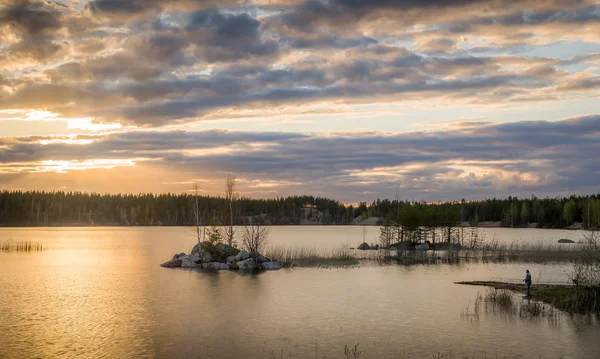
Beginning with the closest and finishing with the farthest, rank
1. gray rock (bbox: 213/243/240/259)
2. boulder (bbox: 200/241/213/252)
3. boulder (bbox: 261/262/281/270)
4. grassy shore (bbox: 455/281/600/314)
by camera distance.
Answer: grassy shore (bbox: 455/281/600/314), boulder (bbox: 261/262/281/270), gray rock (bbox: 213/243/240/259), boulder (bbox: 200/241/213/252)

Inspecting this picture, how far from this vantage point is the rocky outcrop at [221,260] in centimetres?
6078

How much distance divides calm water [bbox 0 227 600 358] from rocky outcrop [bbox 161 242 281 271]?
6.73m

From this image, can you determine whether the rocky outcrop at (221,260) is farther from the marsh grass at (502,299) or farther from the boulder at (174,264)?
the marsh grass at (502,299)

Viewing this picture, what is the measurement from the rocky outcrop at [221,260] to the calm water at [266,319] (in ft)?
22.1

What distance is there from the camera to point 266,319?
3134 centimetres

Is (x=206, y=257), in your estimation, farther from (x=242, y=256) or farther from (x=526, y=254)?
(x=526, y=254)

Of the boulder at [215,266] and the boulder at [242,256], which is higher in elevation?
the boulder at [242,256]

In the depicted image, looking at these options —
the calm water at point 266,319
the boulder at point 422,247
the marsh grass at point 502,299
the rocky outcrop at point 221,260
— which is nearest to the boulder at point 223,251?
the rocky outcrop at point 221,260

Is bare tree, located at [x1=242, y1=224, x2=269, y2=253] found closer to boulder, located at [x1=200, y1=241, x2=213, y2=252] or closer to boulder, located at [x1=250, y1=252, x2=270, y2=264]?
boulder, located at [x1=250, y1=252, x2=270, y2=264]

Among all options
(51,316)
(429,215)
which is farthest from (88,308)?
(429,215)

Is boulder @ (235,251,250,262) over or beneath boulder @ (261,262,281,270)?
over

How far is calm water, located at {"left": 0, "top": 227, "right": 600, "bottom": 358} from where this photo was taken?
24234 mm

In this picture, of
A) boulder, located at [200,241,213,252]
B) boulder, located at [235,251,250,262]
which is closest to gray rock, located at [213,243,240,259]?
boulder, located at [200,241,213,252]

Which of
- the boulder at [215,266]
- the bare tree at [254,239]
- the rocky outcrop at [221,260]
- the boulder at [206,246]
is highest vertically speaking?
the bare tree at [254,239]
